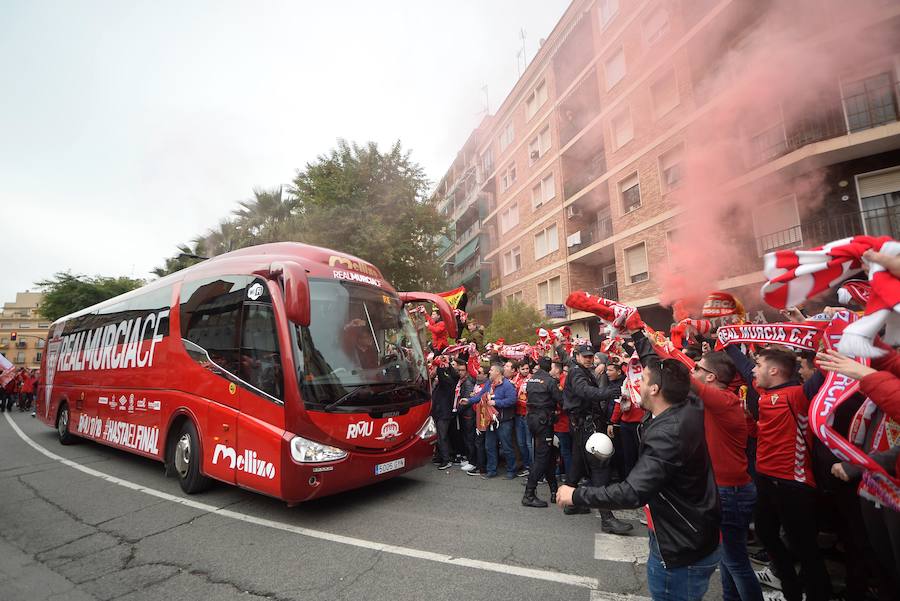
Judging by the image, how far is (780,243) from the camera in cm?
1097

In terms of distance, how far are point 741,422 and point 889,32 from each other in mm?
11379

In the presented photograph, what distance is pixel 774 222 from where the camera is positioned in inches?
442

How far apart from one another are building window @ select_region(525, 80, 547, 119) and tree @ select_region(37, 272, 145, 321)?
29591 mm

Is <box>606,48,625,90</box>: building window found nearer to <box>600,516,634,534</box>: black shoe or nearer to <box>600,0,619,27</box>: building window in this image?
<box>600,0,619,27</box>: building window

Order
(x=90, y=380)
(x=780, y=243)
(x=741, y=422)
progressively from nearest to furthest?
1. (x=741, y=422)
2. (x=90, y=380)
3. (x=780, y=243)

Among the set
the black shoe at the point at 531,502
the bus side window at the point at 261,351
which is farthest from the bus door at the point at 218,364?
the black shoe at the point at 531,502

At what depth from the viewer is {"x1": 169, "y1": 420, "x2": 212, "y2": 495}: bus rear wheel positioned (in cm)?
534

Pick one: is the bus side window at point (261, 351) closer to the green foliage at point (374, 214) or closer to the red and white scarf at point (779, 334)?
the red and white scarf at point (779, 334)

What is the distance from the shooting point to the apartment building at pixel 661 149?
977cm

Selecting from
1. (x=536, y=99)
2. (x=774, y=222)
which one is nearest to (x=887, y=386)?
(x=774, y=222)

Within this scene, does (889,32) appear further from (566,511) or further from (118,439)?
(118,439)

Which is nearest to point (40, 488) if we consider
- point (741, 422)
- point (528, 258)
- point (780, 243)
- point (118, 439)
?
point (118, 439)

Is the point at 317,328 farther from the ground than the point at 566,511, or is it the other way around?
the point at 317,328

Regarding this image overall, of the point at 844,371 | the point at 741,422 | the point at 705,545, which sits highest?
the point at 844,371
